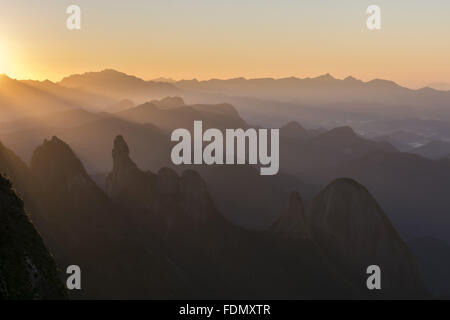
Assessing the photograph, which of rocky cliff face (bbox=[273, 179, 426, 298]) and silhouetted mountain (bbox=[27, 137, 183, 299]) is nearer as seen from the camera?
silhouetted mountain (bbox=[27, 137, 183, 299])

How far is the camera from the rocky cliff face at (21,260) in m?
28.0

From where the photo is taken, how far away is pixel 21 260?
2978 centimetres

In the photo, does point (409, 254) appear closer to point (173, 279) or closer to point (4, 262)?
point (173, 279)

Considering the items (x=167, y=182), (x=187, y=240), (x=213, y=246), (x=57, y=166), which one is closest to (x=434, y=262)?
(x=213, y=246)

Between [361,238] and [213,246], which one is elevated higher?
[213,246]

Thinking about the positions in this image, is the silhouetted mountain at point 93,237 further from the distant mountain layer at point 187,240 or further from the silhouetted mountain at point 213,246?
the silhouetted mountain at point 213,246

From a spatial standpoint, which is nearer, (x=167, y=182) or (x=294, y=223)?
(x=294, y=223)

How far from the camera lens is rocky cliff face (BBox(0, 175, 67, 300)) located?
91.9ft

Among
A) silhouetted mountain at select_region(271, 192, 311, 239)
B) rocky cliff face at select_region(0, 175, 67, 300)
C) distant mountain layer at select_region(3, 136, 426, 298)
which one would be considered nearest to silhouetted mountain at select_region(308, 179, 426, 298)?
distant mountain layer at select_region(3, 136, 426, 298)

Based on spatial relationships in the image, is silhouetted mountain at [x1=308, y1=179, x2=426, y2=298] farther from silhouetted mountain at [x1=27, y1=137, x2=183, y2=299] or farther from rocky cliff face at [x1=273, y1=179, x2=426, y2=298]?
silhouetted mountain at [x1=27, y1=137, x2=183, y2=299]

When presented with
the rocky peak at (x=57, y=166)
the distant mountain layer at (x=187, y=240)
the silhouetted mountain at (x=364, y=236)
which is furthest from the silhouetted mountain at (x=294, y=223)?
the rocky peak at (x=57, y=166)

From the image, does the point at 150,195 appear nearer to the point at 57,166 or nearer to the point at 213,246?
the point at 213,246

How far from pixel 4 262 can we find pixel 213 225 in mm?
63523
